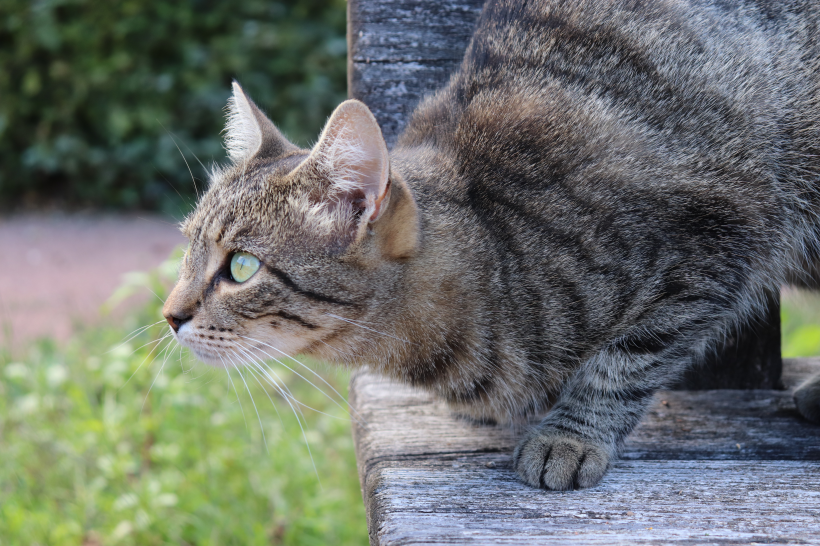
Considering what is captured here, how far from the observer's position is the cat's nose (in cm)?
177

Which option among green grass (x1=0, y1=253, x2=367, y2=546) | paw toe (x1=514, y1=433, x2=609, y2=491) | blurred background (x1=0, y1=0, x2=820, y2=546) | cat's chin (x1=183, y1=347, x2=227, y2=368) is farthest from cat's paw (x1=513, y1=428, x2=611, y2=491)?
green grass (x1=0, y1=253, x2=367, y2=546)

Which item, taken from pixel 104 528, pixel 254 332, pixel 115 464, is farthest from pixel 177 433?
pixel 254 332

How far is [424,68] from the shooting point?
2.29m

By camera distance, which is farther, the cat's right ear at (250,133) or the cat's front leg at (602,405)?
the cat's right ear at (250,133)

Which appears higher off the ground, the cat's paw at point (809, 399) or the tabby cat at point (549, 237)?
the tabby cat at point (549, 237)

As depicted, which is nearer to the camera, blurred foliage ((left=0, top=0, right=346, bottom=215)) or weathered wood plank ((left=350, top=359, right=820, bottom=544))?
weathered wood plank ((left=350, top=359, right=820, bottom=544))

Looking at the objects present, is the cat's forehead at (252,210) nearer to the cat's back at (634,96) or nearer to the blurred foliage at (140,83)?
the cat's back at (634,96)

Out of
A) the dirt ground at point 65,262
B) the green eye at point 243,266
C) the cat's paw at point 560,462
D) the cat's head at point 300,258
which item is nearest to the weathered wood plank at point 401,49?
the cat's head at point 300,258

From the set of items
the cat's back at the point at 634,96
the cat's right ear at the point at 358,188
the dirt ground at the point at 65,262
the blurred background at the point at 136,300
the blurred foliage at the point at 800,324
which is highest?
the cat's back at the point at 634,96

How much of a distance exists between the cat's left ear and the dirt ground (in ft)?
9.61

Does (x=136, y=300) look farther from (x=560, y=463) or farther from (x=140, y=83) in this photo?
(x=560, y=463)

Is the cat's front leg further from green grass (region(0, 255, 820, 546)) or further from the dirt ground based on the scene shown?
the dirt ground

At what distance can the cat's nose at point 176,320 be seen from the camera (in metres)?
1.77

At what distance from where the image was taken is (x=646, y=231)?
68.4 inches
